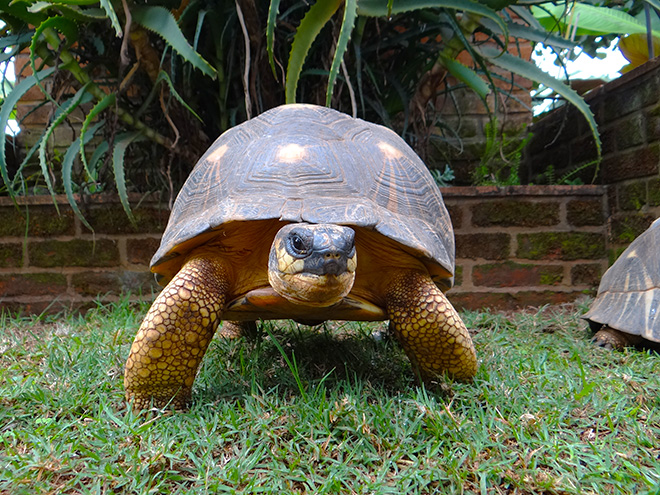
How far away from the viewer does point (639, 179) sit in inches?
138

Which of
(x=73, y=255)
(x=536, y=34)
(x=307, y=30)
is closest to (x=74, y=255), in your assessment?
(x=73, y=255)

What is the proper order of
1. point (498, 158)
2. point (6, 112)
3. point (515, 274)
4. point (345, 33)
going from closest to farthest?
point (345, 33), point (6, 112), point (515, 274), point (498, 158)

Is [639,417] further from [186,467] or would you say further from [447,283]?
[186,467]

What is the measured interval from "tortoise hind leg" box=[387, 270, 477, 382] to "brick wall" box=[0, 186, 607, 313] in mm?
2033

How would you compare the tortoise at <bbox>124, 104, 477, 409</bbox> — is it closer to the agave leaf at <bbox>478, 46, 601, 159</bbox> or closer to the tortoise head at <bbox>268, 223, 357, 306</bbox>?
the tortoise head at <bbox>268, 223, 357, 306</bbox>

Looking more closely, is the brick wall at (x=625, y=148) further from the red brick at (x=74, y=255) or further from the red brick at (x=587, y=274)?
the red brick at (x=74, y=255)

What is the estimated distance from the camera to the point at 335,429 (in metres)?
1.42

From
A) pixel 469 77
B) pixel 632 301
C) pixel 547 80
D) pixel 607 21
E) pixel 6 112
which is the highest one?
pixel 607 21

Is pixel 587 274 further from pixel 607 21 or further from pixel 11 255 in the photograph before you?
pixel 11 255

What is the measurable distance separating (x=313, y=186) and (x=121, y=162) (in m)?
2.18

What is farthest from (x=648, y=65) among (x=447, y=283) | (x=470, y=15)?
(x=447, y=283)

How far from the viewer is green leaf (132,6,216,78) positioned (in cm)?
259

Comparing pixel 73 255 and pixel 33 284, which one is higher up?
pixel 73 255

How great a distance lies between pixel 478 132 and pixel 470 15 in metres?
1.59
